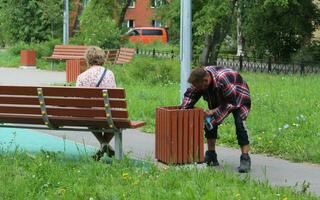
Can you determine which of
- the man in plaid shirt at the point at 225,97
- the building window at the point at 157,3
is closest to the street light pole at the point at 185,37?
the man in plaid shirt at the point at 225,97

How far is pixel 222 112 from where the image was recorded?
8094 millimetres

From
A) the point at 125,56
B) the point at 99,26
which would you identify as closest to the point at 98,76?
the point at 125,56

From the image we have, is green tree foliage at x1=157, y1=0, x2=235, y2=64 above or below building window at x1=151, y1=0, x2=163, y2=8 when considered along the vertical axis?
below

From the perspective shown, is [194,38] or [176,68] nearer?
[176,68]

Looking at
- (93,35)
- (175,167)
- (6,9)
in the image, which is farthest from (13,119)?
(6,9)

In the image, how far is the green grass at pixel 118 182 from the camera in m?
6.40

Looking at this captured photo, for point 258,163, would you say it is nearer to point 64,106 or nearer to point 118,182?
point 118,182

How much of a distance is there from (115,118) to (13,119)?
58.5 inches

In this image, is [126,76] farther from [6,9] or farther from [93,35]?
[6,9]

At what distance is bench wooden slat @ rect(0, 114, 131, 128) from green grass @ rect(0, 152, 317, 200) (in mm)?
508

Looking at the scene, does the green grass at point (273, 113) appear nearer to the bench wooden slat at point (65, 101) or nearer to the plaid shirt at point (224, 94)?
the plaid shirt at point (224, 94)

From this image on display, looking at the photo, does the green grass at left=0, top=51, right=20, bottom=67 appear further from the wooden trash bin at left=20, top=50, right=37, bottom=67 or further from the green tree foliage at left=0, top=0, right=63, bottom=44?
the green tree foliage at left=0, top=0, right=63, bottom=44

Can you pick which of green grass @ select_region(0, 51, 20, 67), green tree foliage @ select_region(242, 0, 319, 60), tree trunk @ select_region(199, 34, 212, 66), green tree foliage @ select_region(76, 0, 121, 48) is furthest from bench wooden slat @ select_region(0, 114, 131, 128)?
green tree foliage @ select_region(242, 0, 319, 60)

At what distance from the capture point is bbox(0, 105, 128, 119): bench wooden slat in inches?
321
